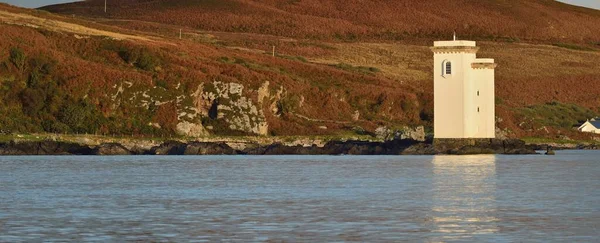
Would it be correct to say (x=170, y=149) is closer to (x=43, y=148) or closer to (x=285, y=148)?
(x=285, y=148)

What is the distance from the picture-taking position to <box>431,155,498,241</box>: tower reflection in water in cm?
2720

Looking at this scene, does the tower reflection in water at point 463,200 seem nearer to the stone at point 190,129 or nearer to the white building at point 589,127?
the stone at point 190,129

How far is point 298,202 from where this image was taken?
35344 mm

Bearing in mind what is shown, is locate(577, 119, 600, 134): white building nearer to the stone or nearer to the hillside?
the hillside

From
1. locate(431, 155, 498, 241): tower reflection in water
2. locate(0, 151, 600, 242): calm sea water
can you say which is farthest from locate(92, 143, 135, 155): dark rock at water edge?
locate(431, 155, 498, 241): tower reflection in water

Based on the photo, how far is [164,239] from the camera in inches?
995

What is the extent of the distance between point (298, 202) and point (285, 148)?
40107 millimetres

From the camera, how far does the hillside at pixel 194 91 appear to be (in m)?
79.4

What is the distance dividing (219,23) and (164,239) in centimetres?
11549

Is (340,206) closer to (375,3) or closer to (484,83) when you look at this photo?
(484,83)

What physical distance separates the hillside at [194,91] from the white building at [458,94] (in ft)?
41.2

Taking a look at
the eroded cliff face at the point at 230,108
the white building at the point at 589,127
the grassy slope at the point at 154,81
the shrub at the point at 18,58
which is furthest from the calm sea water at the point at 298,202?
the white building at the point at 589,127

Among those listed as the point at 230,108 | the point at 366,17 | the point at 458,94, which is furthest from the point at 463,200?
the point at 366,17

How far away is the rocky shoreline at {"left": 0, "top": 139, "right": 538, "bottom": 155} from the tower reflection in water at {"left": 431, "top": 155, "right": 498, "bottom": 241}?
10.6m
